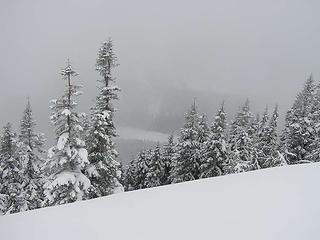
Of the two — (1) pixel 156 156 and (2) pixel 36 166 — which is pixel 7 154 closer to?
(2) pixel 36 166

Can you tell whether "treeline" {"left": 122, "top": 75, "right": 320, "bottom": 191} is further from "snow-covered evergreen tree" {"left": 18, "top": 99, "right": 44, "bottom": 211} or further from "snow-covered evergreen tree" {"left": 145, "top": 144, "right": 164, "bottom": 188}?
"snow-covered evergreen tree" {"left": 18, "top": 99, "right": 44, "bottom": 211}

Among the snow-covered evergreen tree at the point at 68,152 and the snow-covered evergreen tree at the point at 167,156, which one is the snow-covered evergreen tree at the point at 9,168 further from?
the snow-covered evergreen tree at the point at 167,156

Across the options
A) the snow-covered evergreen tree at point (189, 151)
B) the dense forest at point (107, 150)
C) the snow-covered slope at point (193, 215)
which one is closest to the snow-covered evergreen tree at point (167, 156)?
the dense forest at point (107, 150)

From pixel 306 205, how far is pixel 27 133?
24573mm

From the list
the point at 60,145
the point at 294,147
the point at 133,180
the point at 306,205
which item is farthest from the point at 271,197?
the point at 133,180

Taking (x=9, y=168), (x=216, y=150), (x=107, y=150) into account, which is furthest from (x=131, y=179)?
(x=107, y=150)

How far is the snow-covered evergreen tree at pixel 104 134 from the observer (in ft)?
59.7

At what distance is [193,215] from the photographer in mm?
6023

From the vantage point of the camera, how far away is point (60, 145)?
612 inches

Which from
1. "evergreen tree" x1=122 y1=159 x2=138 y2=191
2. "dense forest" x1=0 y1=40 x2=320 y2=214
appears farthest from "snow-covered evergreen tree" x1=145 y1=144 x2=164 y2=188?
"evergreen tree" x1=122 y1=159 x2=138 y2=191

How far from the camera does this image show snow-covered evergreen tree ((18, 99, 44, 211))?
81.5ft

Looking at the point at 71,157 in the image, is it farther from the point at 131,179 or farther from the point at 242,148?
the point at 131,179

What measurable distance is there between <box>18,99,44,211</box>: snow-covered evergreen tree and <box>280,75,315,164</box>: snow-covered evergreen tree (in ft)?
69.1

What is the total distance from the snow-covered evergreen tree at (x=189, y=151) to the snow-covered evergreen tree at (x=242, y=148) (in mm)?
3391
